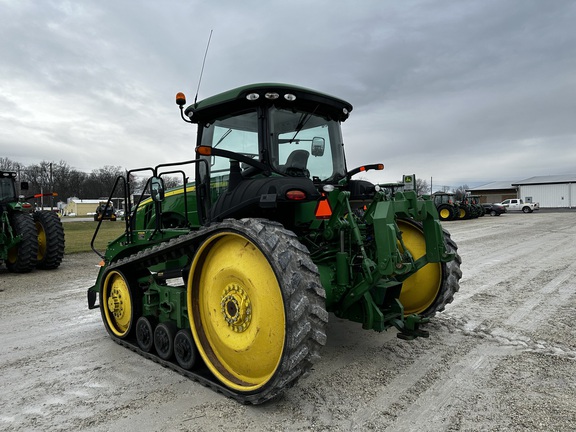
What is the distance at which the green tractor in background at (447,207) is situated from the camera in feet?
103

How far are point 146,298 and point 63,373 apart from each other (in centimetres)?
101

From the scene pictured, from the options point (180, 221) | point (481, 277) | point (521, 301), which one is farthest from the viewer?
point (481, 277)

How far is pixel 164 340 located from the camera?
165 inches

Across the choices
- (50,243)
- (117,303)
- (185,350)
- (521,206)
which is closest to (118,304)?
(117,303)

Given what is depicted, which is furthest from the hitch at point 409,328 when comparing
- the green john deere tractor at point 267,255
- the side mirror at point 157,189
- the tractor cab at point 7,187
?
the tractor cab at point 7,187

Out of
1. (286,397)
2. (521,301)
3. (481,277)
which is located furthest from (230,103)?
(481,277)

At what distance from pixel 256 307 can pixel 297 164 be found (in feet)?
4.84

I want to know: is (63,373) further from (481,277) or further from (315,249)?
(481,277)

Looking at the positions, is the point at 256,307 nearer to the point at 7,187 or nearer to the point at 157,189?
the point at 157,189

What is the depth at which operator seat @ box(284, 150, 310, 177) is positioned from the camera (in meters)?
3.97

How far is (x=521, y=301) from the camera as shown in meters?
6.46

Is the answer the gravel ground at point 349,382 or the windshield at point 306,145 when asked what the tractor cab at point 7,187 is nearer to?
the gravel ground at point 349,382

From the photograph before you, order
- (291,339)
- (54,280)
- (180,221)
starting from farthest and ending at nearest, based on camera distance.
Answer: (54,280), (180,221), (291,339)

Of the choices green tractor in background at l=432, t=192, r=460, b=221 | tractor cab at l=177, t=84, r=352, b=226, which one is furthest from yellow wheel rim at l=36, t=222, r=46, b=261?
green tractor in background at l=432, t=192, r=460, b=221
